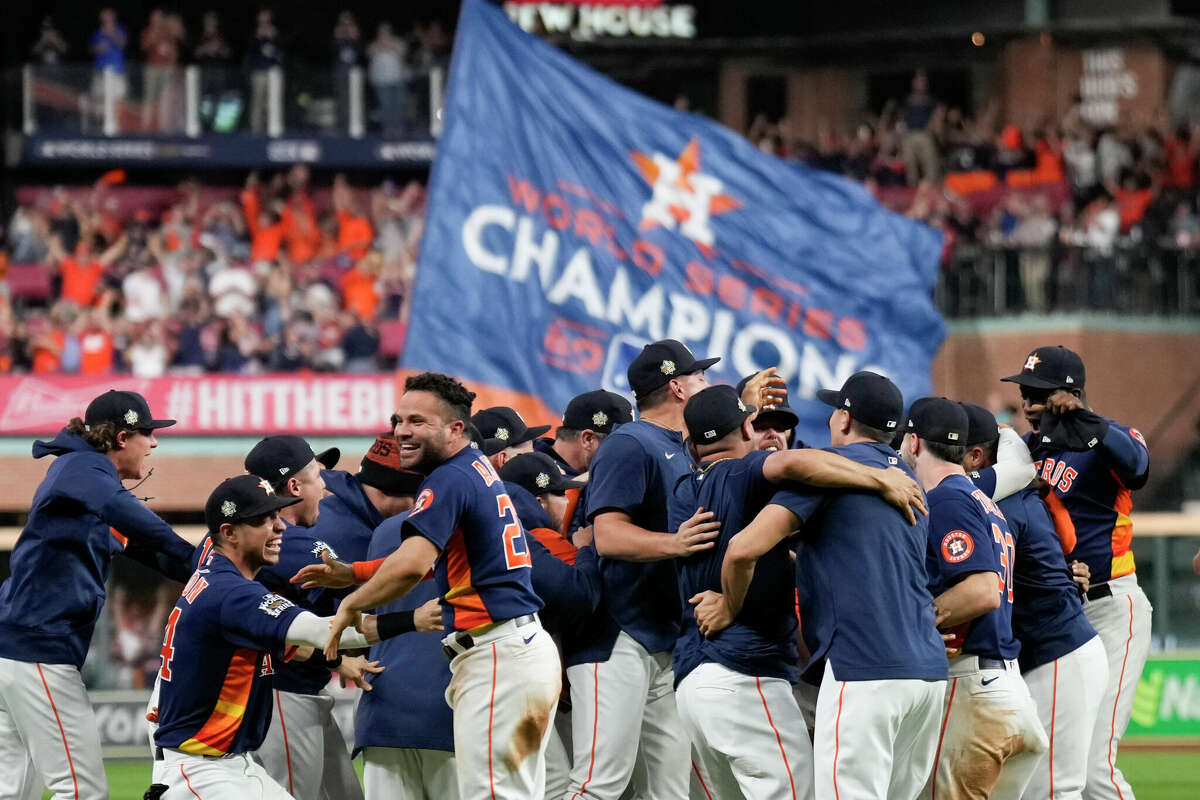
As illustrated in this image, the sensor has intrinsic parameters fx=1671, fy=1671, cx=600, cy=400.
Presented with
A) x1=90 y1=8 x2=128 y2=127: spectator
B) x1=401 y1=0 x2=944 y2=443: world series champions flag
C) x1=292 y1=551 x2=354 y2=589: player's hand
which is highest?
x1=90 y1=8 x2=128 y2=127: spectator

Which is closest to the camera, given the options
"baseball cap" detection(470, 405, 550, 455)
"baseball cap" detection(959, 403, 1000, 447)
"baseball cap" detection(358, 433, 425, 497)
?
"baseball cap" detection(358, 433, 425, 497)

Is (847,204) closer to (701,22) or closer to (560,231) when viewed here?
(560,231)

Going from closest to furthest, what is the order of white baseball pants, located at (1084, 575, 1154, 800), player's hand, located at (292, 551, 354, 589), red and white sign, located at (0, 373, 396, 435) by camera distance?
1. player's hand, located at (292, 551, 354, 589)
2. white baseball pants, located at (1084, 575, 1154, 800)
3. red and white sign, located at (0, 373, 396, 435)

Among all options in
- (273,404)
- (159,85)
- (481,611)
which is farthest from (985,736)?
(159,85)

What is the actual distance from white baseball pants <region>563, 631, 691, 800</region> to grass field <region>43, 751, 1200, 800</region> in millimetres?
4905

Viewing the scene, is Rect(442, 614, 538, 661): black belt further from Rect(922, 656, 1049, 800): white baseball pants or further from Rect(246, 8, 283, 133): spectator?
Rect(246, 8, 283, 133): spectator

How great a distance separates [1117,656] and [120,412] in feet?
16.0

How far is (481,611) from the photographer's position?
6336mm

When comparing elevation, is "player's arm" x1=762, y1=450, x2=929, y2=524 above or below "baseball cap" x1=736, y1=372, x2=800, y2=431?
below

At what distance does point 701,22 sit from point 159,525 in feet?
80.8

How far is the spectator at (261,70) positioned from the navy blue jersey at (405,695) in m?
20.0

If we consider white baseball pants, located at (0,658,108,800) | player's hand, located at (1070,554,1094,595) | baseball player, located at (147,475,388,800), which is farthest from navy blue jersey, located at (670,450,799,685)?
white baseball pants, located at (0,658,108,800)

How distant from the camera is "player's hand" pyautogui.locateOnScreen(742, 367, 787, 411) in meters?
7.97

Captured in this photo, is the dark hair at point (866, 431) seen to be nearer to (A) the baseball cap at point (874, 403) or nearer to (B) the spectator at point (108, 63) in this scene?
(A) the baseball cap at point (874, 403)
